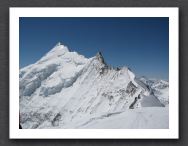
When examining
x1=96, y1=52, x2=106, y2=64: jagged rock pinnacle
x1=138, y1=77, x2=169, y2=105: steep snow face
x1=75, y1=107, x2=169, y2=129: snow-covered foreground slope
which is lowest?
x1=75, y1=107, x2=169, y2=129: snow-covered foreground slope

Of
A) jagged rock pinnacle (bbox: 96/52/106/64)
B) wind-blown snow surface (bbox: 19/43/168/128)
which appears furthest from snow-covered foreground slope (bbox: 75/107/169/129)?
jagged rock pinnacle (bbox: 96/52/106/64)

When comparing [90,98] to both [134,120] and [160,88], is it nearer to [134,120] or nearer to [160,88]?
[134,120]

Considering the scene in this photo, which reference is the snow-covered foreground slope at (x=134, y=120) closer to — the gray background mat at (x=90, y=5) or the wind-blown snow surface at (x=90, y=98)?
the wind-blown snow surface at (x=90, y=98)

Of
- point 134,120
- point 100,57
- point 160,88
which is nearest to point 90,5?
point 100,57

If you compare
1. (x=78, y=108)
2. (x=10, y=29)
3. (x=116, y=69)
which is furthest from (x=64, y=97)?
(x=10, y=29)

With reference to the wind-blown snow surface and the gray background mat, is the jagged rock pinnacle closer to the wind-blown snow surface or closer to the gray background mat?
the wind-blown snow surface

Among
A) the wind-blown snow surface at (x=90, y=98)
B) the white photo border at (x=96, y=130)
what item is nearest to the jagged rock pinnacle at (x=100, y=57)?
the wind-blown snow surface at (x=90, y=98)

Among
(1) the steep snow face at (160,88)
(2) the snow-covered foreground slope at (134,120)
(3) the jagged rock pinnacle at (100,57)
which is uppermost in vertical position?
(3) the jagged rock pinnacle at (100,57)
